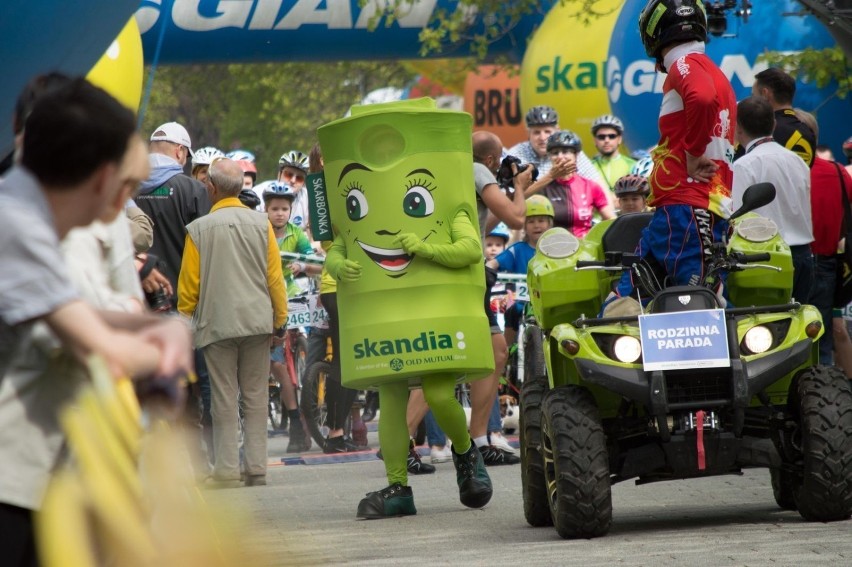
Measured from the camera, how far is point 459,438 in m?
8.61

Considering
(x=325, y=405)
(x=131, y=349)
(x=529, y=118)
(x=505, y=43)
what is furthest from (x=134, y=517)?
(x=505, y=43)

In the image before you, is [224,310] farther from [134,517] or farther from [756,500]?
[134,517]

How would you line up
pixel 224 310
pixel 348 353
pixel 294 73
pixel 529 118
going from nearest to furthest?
pixel 348 353
pixel 224 310
pixel 529 118
pixel 294 73

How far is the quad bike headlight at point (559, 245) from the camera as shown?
7.81m

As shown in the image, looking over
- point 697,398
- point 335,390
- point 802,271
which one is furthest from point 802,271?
point 335,390

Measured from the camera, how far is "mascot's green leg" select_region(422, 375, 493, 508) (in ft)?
27.9

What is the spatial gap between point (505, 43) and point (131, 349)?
795 inches

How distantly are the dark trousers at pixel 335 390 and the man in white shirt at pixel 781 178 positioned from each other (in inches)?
144

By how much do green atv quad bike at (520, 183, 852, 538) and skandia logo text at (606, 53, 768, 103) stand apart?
10.9 metres

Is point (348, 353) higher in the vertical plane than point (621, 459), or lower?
higher

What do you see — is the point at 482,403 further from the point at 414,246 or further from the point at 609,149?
the point at 609,149

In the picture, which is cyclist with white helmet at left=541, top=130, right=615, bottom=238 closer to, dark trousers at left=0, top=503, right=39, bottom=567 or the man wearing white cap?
the man wearing white cap

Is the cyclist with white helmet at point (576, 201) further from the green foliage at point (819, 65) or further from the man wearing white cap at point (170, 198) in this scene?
the green foliage at point (819, 65)

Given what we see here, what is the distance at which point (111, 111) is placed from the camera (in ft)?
11.4
